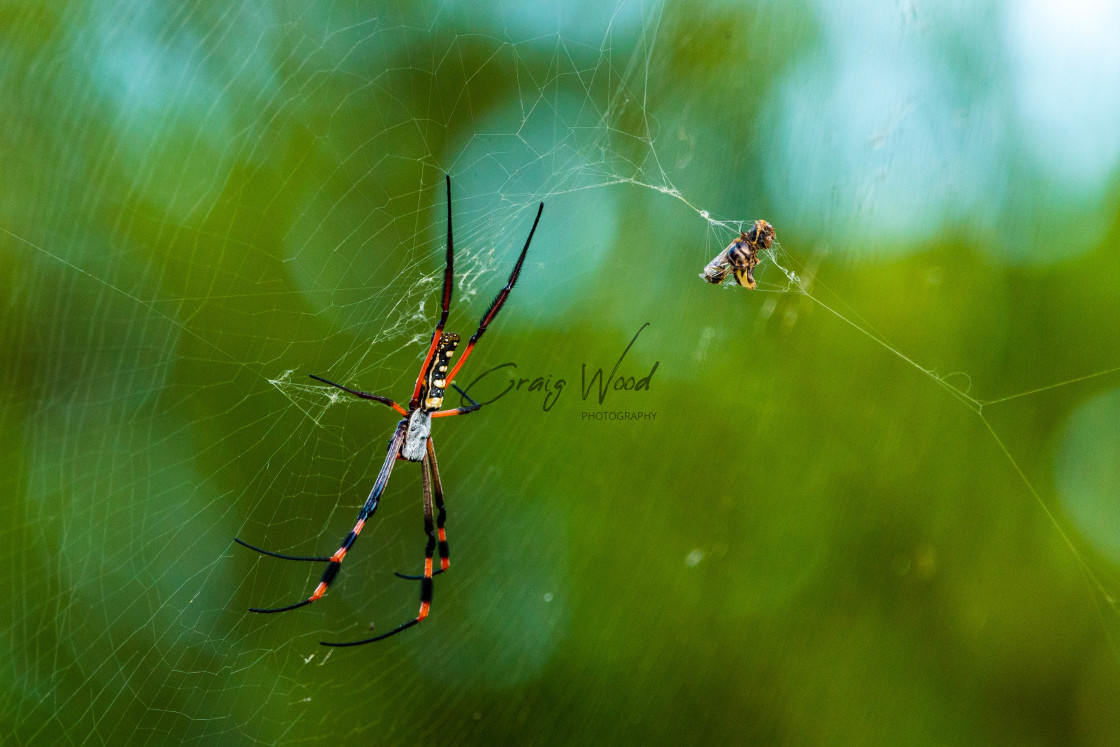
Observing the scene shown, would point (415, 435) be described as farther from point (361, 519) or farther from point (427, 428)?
point (361, 519)

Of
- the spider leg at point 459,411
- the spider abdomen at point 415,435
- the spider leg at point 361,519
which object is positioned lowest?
the spider leg at point 361,519

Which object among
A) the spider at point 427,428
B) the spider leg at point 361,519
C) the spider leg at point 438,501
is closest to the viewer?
the spider at point 427,428

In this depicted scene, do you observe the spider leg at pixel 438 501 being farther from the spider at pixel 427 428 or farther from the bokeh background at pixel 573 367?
the bokeh background at pixel 573 367

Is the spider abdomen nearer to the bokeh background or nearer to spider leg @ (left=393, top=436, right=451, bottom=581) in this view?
spider leg @ (left=393, top=436, right=451, bottom=581)

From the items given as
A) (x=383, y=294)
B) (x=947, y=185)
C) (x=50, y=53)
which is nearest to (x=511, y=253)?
(x=383, y=294)

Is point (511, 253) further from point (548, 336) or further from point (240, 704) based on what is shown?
point (240, 704)

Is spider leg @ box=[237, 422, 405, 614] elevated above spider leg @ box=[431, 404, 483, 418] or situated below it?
below

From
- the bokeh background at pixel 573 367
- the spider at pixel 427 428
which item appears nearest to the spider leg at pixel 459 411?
the spider at pixel 427 428

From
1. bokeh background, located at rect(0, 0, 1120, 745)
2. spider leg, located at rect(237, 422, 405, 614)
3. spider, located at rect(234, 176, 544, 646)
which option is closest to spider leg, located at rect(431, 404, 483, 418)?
spider, located at rect(234, 176, 544, 646)
